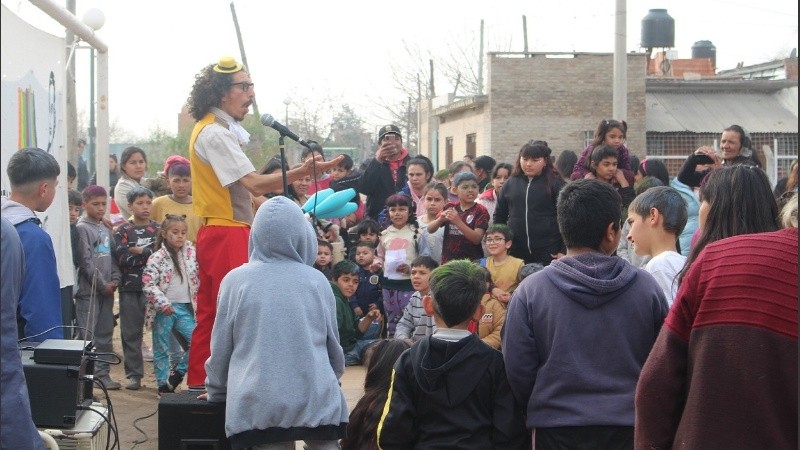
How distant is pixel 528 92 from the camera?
118 ft

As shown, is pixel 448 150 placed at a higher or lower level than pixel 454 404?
higher

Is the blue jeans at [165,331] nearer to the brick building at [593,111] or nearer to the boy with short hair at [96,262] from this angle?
the boy with short hair at [96,262]

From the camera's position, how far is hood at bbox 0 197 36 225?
488cm

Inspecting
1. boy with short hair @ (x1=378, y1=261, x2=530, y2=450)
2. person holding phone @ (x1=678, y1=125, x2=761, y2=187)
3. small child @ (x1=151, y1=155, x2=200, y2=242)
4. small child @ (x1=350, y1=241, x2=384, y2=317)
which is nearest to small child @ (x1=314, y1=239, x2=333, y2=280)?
small child @ (x1=350, y1=241, x2=384, y2=317)

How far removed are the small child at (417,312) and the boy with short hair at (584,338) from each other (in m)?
3.98

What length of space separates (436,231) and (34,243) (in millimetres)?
4898

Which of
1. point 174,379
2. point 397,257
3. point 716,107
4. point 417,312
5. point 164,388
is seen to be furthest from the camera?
point 716,107

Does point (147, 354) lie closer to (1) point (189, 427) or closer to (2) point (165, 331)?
(2) point (165, 331)

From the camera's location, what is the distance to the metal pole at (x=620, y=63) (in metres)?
18.4

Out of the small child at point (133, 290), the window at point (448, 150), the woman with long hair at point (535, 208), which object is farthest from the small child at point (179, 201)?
the window at point (448, 150)

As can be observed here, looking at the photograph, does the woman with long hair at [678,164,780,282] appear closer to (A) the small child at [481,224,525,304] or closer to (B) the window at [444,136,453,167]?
(A) the small child at [481,224,525,304]

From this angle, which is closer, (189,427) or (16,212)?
(16,212)

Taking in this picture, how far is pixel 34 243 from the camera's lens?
193 inches

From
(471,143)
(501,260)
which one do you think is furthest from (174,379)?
(471,143)
